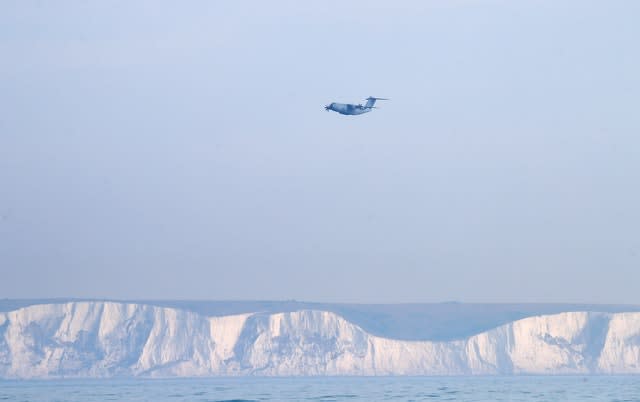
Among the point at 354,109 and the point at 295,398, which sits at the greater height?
the point at 354,109

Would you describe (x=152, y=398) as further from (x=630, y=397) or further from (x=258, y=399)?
(x=630, y=397)

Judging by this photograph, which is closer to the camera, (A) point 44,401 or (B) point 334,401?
(B) point 334,401

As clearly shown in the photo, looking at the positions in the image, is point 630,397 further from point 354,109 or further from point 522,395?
point 354,109

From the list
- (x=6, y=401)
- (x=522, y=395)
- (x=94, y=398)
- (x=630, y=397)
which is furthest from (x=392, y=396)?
(x=6, y=401)

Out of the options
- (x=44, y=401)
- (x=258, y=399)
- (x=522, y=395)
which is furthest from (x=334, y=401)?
(x=44, y=401)

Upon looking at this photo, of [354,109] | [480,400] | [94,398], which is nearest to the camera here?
[354,109]

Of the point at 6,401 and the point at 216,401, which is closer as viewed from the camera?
the point at 216,401

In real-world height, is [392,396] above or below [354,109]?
below

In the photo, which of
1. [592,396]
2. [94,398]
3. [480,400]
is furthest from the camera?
[94,398]

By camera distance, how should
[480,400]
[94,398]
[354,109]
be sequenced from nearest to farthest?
[354,109] → [480,400] → [94,398]

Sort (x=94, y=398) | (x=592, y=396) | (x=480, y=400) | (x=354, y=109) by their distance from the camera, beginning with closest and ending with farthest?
(x=354, y=109) → (x=480, y=400) → (x=592, y=396) → (x=94, y=398)
